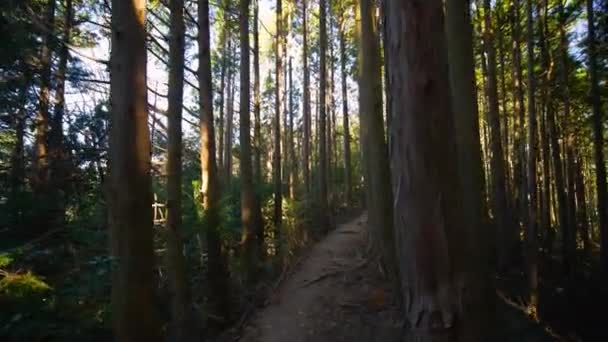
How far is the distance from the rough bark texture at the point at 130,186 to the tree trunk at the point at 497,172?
958 centimetres

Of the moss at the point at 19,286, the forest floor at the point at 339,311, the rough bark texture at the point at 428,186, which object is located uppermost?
the rough bark texture at the point at 428,186

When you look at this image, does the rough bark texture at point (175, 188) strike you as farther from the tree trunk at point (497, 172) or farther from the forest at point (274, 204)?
the tree trunk at point (497, 172)

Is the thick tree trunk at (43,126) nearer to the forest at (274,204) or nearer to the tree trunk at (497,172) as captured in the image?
the forest at (274,204)

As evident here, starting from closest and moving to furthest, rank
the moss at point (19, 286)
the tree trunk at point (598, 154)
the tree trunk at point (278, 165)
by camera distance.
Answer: the moss at point (19, 286)
the tree trunk at point (598, 154)
the tree trunk at point (278, 165)

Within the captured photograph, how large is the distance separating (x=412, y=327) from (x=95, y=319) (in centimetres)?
441

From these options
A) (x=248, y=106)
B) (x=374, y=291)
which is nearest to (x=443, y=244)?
(x=374, y=291)

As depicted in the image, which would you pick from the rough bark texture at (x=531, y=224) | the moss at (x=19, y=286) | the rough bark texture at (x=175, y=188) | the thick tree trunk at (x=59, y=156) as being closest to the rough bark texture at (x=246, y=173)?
the rough bark texture at (x=175, y=188)

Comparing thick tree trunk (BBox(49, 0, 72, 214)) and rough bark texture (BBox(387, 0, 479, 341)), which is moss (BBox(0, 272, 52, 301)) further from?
rough bark texture (BBox(387, 0, 479, 341))

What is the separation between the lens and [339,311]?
705cm

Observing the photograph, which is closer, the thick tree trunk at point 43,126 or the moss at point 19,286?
the moss at point 19,286

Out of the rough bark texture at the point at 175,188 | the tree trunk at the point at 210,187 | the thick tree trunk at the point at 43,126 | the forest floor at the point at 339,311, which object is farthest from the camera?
the tree trunk at the point at 210,187

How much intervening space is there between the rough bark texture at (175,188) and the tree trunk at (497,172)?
8341mm

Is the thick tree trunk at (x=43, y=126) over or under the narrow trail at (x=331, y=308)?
over

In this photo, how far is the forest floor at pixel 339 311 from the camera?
6293 mm
